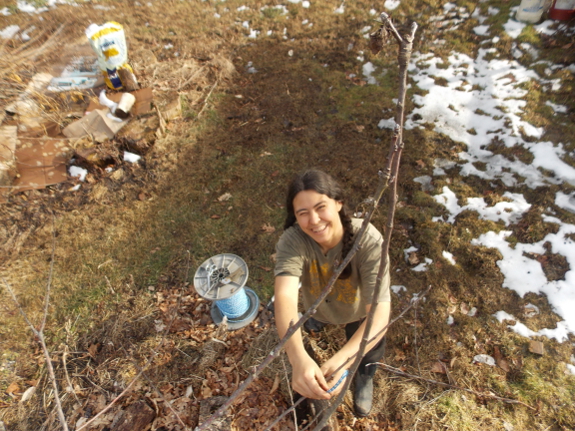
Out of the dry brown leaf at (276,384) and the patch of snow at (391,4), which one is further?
the patch of snow at (391,4)

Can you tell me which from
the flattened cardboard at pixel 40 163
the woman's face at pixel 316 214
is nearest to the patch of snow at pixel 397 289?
the woman's face at pixel 316 214

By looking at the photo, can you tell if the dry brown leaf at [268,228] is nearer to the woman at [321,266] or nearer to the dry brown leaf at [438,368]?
the woman at [321,266]

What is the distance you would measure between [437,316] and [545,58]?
17.1 feet

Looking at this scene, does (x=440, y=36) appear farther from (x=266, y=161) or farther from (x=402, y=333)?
(x=402, y=333)

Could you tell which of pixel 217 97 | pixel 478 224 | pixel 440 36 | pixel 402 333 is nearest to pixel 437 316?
pixel 402 333

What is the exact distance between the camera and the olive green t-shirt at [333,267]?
212 cm

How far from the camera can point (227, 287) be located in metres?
2.87

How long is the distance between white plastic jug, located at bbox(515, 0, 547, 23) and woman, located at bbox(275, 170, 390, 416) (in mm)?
6499

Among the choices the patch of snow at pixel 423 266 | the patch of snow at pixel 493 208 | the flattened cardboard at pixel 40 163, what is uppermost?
the flattened cardboard at pixel 40 163

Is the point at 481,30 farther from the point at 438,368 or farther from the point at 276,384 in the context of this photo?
the point at 276,384

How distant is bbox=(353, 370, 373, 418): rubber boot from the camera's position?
8.72 feet

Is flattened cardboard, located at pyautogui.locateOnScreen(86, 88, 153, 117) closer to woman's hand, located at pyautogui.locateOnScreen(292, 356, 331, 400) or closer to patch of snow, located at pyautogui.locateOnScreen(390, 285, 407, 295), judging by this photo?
patch of snow, located at pyautogui.locateOnScreen(390, 285, 407, 295)

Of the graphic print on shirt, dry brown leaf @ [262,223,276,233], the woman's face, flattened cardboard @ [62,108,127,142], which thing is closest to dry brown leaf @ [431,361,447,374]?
the graphic print on shirt

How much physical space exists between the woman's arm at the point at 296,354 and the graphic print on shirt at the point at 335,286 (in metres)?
0.21
